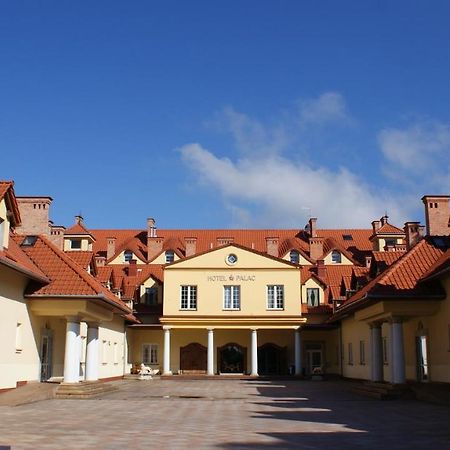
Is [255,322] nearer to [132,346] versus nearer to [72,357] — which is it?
[132,346]

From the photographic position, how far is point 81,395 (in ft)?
73.2

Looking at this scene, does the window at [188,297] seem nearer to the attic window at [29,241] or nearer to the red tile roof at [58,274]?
the red tile roof at [58,274]

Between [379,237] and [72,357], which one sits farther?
[379,237]

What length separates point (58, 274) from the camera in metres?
24.1

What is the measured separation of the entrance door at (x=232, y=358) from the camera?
46.6 meters

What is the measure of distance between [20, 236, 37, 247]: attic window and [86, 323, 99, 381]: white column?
3913 millimetres

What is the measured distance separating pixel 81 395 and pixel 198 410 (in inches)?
228

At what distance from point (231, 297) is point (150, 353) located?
7046mm

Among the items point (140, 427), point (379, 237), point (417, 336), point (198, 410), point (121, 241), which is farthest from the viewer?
point (121, 241)

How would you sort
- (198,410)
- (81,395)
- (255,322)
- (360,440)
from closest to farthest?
(360,440)
(198,410)
(81,395)
(255,322)

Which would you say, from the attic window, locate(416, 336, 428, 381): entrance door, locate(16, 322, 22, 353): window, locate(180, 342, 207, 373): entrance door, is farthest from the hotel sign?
locate(16, 322, 22, 353): window

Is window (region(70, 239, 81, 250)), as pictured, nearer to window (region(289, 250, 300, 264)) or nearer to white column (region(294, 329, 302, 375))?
window (region(289, 250, 300, 264))

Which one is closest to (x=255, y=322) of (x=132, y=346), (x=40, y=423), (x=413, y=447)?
(x=132, y=346)

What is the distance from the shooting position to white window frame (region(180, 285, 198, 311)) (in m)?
44.8
